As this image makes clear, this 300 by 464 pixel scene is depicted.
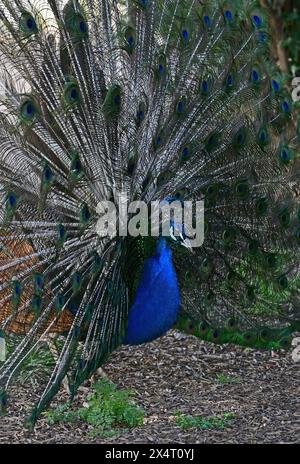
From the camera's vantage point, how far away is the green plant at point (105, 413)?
3529 mm

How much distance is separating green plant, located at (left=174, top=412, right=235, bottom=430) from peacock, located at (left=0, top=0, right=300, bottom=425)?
45 centimetres

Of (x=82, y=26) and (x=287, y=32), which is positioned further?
(x=287, y=32)

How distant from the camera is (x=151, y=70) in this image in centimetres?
357

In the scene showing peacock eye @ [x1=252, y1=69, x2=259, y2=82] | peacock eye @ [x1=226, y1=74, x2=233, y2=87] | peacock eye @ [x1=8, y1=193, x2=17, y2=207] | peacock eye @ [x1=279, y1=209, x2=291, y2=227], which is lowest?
peacock eye @ [x1=279, y1=209, x2=291, y2=227]

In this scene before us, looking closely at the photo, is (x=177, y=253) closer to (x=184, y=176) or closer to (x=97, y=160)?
(x=184, y=176)

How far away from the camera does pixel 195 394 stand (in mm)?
3973

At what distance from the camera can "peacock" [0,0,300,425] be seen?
3359 millimetres

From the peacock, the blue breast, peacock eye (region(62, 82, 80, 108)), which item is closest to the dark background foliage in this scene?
the peacock

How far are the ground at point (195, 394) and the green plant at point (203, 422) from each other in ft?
0.06

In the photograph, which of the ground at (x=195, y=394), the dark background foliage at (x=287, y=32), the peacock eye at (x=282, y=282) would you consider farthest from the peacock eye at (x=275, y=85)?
the dark background foliage at (x=287, y=32)

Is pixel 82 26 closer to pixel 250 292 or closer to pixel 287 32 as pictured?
pixel 250 292

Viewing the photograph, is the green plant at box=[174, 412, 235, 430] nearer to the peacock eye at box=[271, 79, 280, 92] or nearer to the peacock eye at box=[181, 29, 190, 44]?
the peacock eye at box=[271, 79, 280, 92]

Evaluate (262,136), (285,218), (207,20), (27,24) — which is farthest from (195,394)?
(27,24)

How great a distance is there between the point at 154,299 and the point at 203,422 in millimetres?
623
